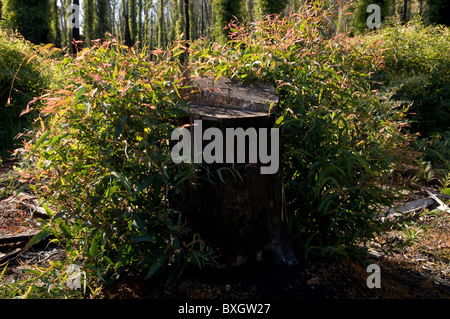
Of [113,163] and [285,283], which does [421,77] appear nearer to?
[285,283]

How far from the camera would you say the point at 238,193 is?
1.99 meters

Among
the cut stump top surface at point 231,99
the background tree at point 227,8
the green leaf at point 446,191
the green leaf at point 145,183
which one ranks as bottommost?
the green leaf at point 446,191

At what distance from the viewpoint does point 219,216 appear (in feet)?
6.64

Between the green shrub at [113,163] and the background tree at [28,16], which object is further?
the background tree at [28,16]

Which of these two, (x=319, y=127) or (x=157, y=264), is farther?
(x=319, y=127)

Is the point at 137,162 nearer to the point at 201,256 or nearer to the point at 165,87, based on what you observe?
the point at 165,87

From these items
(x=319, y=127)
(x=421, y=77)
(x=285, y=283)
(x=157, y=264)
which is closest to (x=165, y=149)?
(x=157, y=264)

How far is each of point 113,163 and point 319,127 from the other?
1.11 metres

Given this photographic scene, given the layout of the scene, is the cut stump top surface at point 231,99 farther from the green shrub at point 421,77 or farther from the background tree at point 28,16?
the background tree at point 28,16

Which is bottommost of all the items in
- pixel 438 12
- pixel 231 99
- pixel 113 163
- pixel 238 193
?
pixel 238 193

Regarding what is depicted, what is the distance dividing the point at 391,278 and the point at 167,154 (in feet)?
5.10

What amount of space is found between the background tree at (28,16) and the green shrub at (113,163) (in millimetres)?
13054

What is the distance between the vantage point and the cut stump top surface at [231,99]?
6.59 feet

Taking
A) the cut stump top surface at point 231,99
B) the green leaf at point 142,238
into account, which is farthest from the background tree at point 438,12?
the green leaf at point 142,238
